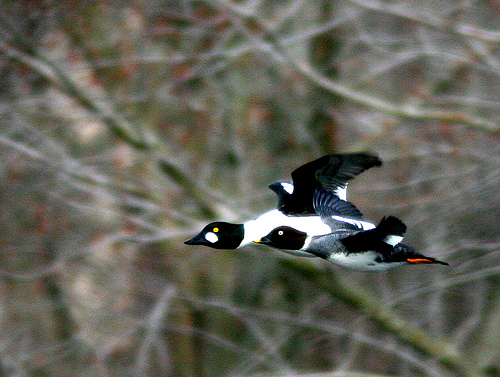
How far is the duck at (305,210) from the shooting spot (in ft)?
14.0

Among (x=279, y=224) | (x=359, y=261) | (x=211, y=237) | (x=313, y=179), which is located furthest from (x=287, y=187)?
(x=359, y=261)

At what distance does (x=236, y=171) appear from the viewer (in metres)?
9.42

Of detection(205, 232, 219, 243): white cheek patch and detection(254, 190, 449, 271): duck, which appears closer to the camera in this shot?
detection(254, 190, 449, 271): duck

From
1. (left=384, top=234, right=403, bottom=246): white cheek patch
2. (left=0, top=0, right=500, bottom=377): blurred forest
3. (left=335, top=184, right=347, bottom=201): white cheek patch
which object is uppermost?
(left=0, top=0, right=500, bottom=377): blurred forest

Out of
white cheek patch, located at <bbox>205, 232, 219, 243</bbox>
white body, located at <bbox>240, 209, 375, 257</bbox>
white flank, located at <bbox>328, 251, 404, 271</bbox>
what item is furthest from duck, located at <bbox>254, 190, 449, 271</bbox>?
white cheek patch, located at <bbox>205, 232, 219, 243</bbox>

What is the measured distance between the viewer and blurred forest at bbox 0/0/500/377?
25.3 feet

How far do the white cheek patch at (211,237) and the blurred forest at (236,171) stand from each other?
3.27 m

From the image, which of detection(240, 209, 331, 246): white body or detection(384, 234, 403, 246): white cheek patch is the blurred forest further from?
detection(384, 234, 403, 246): white cheek patch

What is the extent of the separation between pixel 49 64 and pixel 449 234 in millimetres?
3339

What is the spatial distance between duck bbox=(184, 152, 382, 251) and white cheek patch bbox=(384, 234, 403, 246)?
0.45m

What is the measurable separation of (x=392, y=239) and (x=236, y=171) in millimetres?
5671

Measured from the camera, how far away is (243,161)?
8.63m

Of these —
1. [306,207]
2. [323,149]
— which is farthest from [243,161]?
[306,207]

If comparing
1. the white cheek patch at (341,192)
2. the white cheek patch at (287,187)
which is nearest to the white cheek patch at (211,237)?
the white cheek patch at (287,187)
